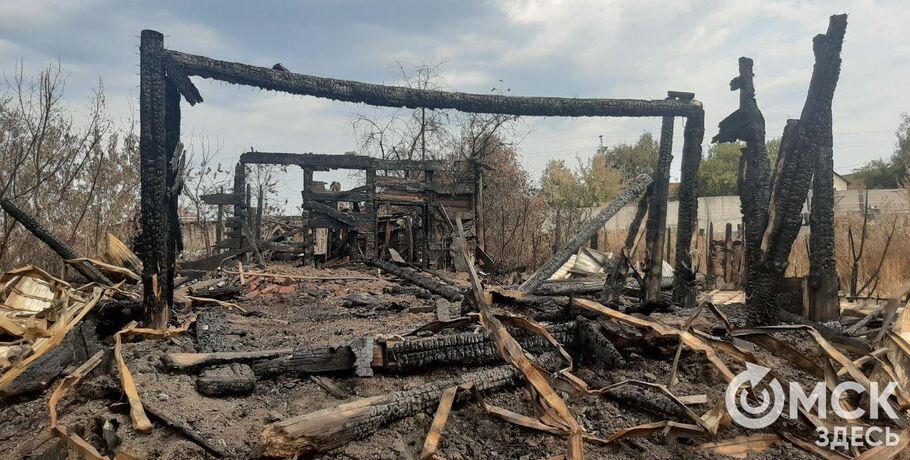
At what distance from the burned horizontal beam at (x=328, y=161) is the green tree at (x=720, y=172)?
3549cm

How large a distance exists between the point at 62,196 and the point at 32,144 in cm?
110

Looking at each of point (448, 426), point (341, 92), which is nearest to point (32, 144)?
point (341, 92)

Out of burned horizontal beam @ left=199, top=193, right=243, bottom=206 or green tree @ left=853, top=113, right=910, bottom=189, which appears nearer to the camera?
burned horizontal beam @ left=199, top=193, right=243, bottom=206

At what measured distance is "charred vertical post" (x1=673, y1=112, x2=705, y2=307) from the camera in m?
5.06

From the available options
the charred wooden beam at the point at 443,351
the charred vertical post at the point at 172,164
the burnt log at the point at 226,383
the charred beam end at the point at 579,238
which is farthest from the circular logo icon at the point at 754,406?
the charred vertical post at the point at 172,164

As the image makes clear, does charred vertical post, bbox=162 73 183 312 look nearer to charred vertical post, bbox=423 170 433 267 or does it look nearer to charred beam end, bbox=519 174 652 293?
charred beam end, bbox=519 174 652 293

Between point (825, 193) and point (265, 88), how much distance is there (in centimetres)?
447

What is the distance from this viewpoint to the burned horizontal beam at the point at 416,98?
3.85m

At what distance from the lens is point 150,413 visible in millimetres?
2271

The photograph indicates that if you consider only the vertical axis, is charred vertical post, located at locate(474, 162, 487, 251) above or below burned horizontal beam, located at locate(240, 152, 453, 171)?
below

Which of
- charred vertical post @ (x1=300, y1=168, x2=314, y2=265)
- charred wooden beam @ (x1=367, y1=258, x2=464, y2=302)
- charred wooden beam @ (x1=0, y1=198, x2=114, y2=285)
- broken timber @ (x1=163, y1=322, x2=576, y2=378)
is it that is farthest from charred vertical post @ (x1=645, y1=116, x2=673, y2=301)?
charred vertical post @ (x1=300, y1=168, x2=314, y2=265)

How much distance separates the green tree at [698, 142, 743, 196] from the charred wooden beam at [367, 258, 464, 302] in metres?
39.0

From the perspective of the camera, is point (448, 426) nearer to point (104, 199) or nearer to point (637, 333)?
point (637, 333)

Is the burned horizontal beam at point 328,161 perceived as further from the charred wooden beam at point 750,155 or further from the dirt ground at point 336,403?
the dirt ground at point 336,403
